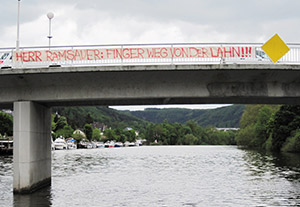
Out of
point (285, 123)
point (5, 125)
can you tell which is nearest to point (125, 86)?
point (285, 123)

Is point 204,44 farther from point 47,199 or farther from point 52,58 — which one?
point 47,199

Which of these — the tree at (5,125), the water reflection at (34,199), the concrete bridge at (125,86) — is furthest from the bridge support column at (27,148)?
the tree at (5,125)

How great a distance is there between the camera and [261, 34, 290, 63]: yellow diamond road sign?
72.4ft

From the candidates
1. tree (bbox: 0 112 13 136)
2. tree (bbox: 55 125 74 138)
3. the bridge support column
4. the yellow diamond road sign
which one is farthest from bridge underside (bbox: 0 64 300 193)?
tree (bbox: 55 125 74 138)

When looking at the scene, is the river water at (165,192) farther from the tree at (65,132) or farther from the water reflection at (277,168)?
the tree at (65,132)

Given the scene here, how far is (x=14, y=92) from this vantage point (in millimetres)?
23969

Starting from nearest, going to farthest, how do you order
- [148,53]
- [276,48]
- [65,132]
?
[276,48]
[148,53]
[65,132]

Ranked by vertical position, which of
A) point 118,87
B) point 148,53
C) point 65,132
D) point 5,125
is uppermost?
point 148,53

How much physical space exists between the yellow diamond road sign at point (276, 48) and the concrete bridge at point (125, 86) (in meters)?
0.64

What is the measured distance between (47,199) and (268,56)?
13.7 m

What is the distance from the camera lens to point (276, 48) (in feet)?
72.9

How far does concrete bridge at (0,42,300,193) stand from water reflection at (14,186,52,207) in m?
0.66

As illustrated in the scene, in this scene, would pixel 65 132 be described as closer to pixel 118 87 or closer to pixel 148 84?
pixel 118 87

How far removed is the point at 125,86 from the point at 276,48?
8.43 meters
